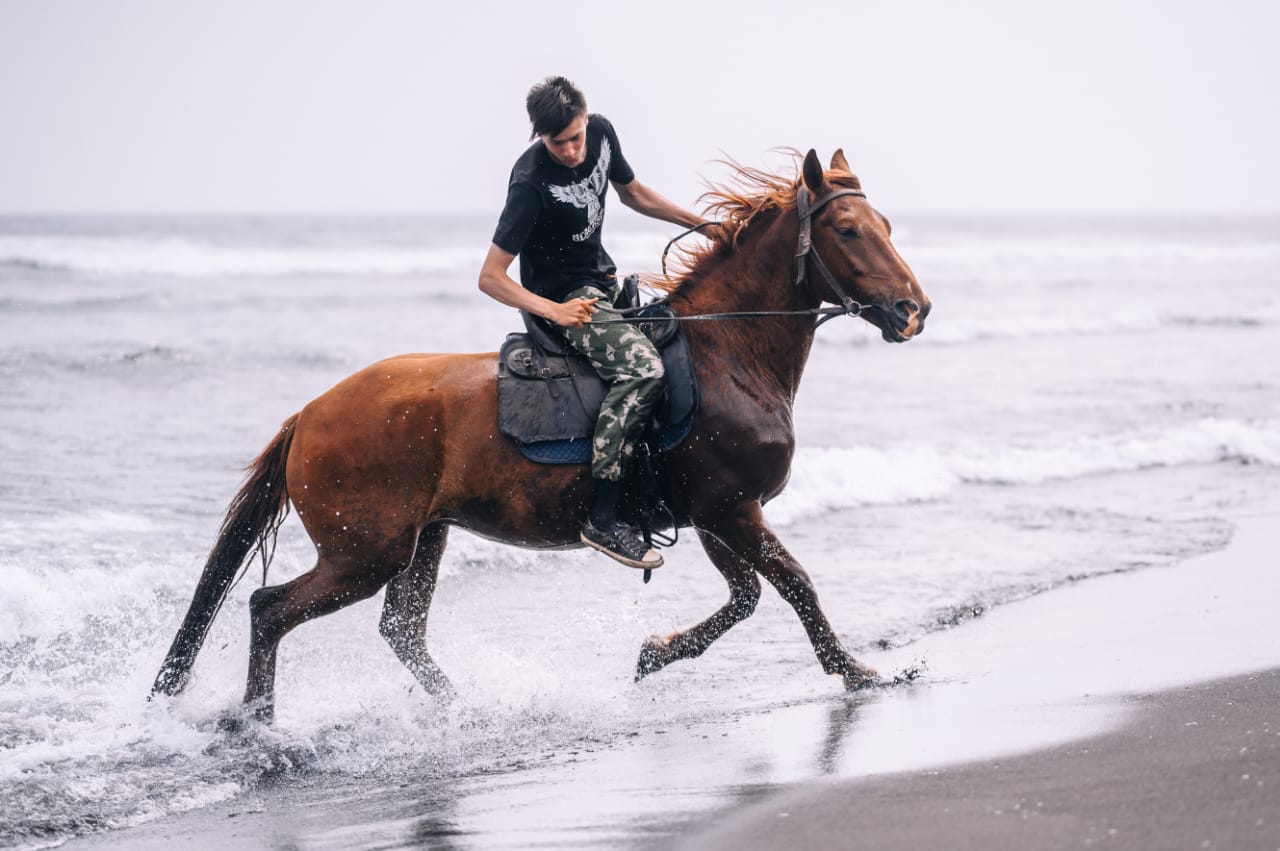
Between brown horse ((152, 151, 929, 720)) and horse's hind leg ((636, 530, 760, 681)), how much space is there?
0.09 m

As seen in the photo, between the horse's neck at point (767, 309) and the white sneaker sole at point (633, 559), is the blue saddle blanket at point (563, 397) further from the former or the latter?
the white sneaker sole at point (633, 559)

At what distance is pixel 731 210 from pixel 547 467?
152 centimetres

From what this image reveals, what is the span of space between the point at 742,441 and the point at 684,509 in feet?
1.44

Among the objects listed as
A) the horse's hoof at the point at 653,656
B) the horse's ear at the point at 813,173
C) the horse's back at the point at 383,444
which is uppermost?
the horse's ear at the point at 813,173

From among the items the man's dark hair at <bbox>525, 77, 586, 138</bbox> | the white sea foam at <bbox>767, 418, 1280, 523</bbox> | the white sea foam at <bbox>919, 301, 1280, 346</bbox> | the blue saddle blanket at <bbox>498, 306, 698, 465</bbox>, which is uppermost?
the man's dark hair at <bbox>525, 77, 586, 138</bbox>

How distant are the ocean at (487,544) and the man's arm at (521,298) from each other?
186 cm

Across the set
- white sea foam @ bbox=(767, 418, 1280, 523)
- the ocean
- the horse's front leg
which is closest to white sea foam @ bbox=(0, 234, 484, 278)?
the ocean

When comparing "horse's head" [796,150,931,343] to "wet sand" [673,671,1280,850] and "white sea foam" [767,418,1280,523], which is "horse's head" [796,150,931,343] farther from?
"white sea foam" [767,418,1280,523]

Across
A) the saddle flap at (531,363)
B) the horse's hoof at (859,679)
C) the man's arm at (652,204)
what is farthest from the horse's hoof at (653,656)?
the man's arm at (652,204)

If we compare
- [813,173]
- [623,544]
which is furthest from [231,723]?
[813,173]

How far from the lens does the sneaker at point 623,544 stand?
20.1 feet

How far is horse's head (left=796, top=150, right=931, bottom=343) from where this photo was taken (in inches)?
238

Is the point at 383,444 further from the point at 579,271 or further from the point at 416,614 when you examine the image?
the point at 579,271

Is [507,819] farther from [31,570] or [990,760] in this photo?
[31,570]
